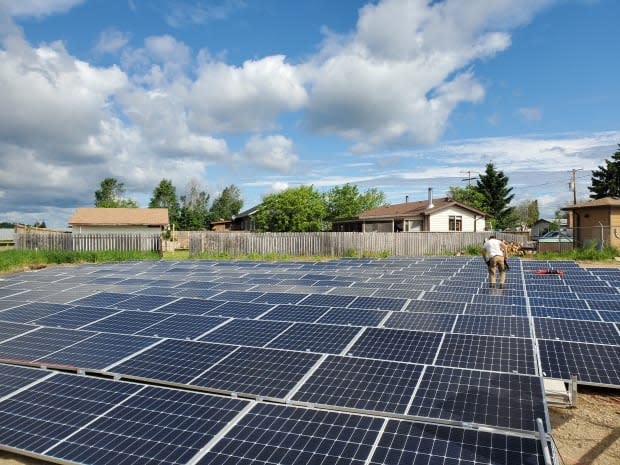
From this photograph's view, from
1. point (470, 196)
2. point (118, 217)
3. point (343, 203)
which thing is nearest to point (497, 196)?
point (470, 196)

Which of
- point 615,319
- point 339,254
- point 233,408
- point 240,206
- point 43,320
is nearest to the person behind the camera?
point 233,408

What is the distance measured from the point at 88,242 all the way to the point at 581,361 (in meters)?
33.6

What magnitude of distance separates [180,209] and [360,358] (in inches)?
2956

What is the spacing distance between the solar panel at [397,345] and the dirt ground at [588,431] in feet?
6.28

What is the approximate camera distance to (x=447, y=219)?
146ft

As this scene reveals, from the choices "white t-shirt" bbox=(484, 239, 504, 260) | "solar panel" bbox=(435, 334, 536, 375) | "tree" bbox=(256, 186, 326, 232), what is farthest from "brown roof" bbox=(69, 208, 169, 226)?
"solar panel" bbox=(435, 334, 536, 375)

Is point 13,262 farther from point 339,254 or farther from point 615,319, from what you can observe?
point 615,319

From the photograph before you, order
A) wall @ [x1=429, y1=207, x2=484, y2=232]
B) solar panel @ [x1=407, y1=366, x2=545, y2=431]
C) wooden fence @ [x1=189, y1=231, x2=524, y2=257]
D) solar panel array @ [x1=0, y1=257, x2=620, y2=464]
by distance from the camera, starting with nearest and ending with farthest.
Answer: solar panel array @ [x1=0, y1=257, x2=620, y2=464]
solar panel @ [x1=407, y1=366, x2=545, y2=431]
wooden fence @ [x1=189, y1=231, x2=524, y2=257]
wall @ [x1=429, y1=207, x2=484, y2=232]

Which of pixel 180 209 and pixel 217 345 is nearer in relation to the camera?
pixel 217 345

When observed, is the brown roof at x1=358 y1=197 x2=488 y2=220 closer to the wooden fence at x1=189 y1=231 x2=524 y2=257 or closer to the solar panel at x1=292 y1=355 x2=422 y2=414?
the wooden fence at x1=189 y1=231 x2=524 y2=257

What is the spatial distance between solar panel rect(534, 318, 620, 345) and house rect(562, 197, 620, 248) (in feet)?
80.5

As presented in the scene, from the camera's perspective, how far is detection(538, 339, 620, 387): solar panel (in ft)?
21.4

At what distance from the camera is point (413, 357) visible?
660 centimetres

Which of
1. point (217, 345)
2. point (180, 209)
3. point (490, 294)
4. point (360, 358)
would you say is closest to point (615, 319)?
point (490, 294)
